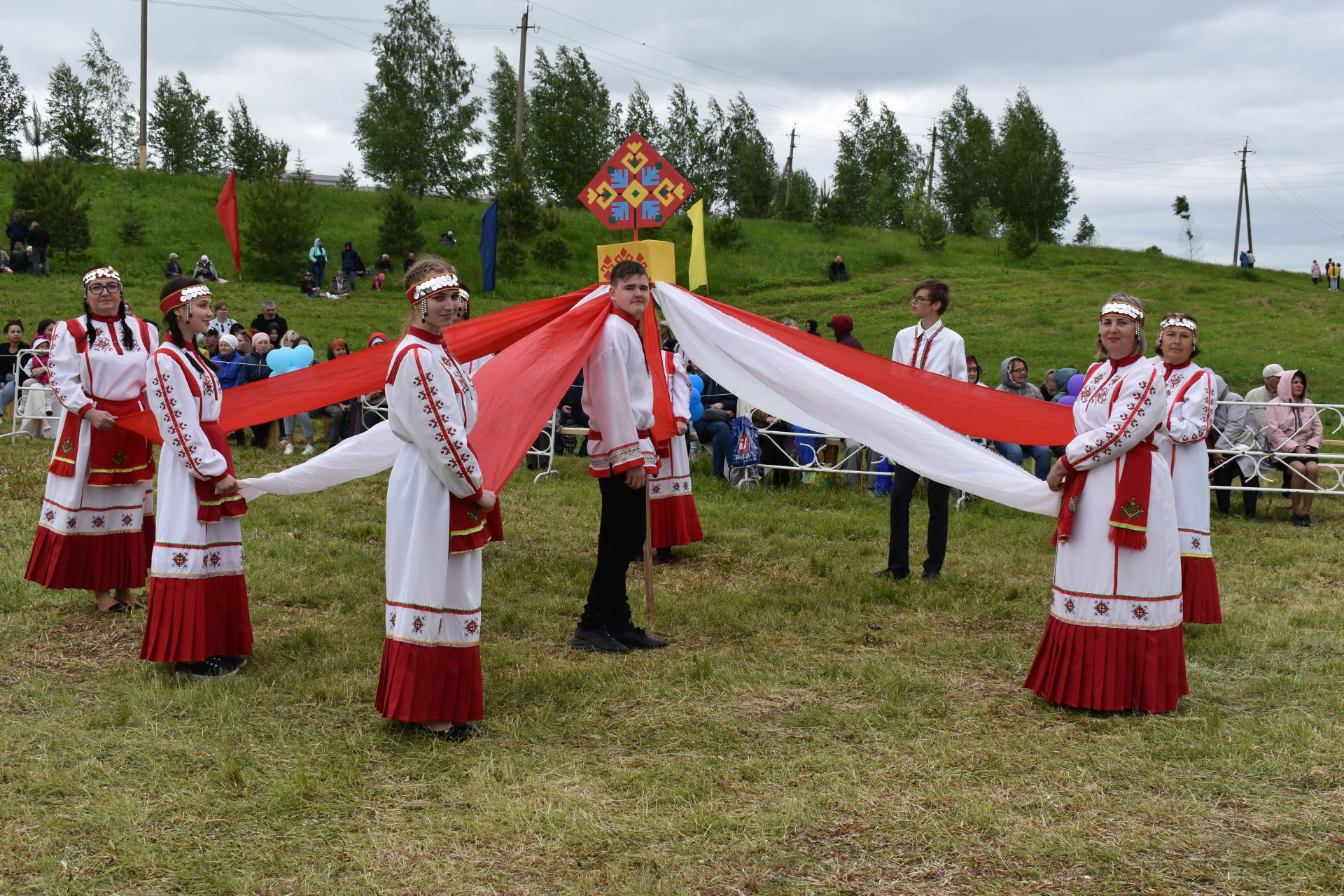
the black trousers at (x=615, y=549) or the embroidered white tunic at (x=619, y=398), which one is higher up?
the embroidered white tunic at (x=619, y=398)

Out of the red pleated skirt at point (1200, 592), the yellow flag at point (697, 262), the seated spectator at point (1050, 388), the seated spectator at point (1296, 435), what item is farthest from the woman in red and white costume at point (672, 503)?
the seated spectator at point (1296, 435)

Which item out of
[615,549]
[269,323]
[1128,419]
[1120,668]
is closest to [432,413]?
[615,549]

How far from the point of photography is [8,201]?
31.1m

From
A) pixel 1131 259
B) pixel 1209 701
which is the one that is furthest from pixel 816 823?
pixel 1131 259

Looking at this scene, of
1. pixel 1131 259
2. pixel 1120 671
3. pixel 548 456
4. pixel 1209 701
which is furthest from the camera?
pixel 1131 259

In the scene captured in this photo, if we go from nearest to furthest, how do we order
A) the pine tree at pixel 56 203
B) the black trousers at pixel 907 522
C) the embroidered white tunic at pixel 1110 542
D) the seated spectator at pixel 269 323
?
the embroidered white tunic at pixel 1110 542, the black trousers at pixel 907 522, the seated spectator at pixel 269 323, the pine tree at pixel 56 203

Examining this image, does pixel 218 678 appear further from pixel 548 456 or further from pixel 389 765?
pixel 548 456

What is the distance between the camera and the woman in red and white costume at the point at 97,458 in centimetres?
600

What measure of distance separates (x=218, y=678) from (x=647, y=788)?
2.35 m

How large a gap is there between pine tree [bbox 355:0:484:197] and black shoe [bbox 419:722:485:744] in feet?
134

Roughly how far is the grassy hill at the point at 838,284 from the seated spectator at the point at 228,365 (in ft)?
28.8

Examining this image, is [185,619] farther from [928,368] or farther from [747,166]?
[747,166]

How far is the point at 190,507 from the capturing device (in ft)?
16.4

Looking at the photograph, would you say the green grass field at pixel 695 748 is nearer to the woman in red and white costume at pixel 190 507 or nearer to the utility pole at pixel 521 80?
the woman in red and white costume at pixel 190 507
